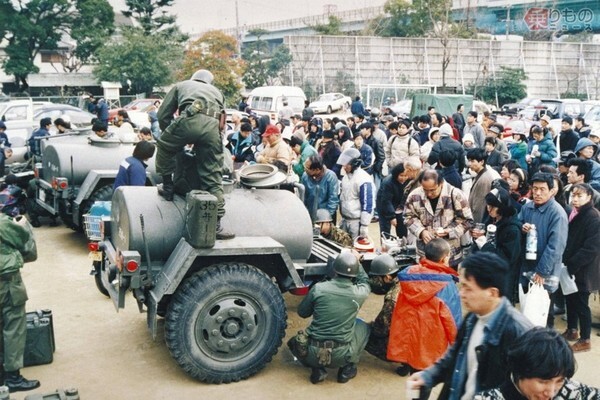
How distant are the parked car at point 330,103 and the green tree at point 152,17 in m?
13.6

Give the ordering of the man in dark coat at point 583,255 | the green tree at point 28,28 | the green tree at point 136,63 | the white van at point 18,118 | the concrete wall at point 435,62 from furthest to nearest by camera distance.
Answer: the green tree at point 28,28, the concrete wall at point 435,62, the green tree at point 136,63, the white van at point 18,118, the man in dark coat at point 583,255

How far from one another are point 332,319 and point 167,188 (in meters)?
1.88

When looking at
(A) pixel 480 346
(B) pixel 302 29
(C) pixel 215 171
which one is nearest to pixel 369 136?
(C) pixel 215 171

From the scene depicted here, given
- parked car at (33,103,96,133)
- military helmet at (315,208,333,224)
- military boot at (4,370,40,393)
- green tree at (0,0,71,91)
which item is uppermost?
green tree at (0,0,71,91)

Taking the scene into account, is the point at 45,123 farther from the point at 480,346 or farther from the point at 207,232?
the point at 480,346

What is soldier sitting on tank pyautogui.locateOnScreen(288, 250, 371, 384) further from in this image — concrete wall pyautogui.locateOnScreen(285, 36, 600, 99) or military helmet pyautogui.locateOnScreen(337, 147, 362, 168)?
concrete wall pyautogui.locateOnScreen(285, 36, 600, 99)

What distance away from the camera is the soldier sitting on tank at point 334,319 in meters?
5.54

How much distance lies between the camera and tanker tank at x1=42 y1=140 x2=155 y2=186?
954 centimetres

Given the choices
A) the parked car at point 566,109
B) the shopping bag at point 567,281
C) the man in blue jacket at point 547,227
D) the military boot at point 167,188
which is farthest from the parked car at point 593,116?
the military boot at point 167,188

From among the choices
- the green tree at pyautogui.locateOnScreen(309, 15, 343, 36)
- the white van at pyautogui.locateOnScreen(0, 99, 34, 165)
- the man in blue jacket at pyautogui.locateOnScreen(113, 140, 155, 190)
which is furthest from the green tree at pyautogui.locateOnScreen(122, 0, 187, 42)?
the man in blue jacket at pyautogui.locateOnScreen(113, 140, 155, 190)

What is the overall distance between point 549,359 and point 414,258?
169 inches

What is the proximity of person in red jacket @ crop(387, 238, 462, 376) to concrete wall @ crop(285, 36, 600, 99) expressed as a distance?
29973 millimetres

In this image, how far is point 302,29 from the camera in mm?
69125

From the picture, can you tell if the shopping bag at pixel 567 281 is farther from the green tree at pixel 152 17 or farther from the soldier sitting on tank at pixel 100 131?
the green tree at pixel 152 17
